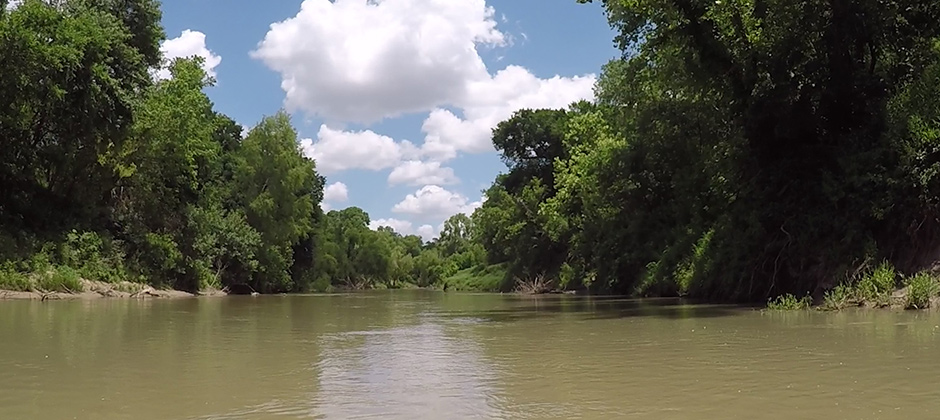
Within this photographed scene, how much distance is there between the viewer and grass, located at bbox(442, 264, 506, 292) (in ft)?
221

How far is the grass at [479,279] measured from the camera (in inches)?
2657

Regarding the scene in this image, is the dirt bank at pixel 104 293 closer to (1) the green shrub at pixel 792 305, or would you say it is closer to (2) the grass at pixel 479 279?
(1) the green shrub at pixel 792 305

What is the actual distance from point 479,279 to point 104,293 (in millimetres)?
48885

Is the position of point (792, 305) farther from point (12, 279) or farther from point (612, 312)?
point (12, 279)

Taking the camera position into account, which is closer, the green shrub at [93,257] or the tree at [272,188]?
the green shrub at [93,257]

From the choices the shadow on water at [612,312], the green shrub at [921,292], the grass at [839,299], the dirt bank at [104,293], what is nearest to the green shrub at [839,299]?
the grass at [839,299]

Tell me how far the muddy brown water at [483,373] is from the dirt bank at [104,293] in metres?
13.3

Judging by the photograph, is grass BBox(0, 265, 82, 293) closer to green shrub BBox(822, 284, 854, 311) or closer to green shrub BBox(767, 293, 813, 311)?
green shrub BBox(767, 293, 813, 311)

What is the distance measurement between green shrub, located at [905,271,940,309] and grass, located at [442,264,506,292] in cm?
4864

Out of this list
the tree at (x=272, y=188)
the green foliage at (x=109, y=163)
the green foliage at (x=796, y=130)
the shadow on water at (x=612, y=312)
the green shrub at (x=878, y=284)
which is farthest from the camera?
the tree at (x=272, y=188)

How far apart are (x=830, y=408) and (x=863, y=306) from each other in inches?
443

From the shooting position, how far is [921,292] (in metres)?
13.4

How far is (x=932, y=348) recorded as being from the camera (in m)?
7.62

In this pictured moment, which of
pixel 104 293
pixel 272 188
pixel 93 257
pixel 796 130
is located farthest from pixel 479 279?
pixel 796 130
